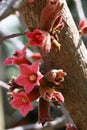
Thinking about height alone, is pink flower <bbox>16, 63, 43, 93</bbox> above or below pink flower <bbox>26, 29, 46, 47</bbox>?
below

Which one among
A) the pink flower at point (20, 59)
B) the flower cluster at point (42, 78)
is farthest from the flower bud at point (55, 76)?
the pink flower at point (20, 59)

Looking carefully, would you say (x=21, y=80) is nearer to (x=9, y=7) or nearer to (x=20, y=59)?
(x=20, y=59)

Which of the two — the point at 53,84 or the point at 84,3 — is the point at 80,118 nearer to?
the point at 53,84

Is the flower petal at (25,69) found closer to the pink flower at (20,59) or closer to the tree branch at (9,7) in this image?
the pink flower at (20,59)

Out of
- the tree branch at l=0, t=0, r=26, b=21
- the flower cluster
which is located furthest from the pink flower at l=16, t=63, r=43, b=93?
the tree branch at l=0, t=0, r=26, b=21

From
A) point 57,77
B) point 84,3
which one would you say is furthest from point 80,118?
point 84,3

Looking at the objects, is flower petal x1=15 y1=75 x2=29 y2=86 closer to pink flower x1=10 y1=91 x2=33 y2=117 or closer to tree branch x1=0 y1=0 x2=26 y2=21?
pink flower x1=10 y1=91 x2=33 y2=117

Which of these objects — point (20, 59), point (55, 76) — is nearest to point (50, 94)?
point (55, 76)

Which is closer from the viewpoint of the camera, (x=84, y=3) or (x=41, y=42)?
(x=41, y=42)
